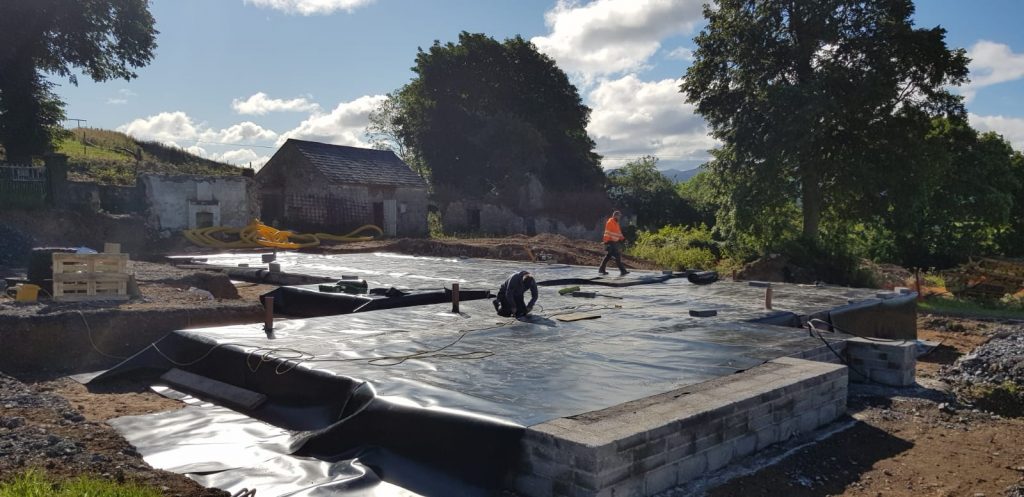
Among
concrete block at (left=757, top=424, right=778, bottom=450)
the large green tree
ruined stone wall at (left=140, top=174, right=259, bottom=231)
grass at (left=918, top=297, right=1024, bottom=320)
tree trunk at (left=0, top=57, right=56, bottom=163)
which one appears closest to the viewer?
concrete block at (left=757, top=424, right=778, bottom=450)

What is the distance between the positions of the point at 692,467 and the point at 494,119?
3533 centimetres

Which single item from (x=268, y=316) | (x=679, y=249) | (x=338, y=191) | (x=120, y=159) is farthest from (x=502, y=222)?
(x=268, y=316)

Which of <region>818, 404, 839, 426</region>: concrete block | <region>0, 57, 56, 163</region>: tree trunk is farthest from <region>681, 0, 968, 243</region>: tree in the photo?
<region>0, 57, 56, 163</region>: tree trunk

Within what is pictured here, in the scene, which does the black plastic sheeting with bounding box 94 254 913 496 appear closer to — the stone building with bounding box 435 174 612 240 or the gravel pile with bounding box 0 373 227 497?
the gravel pile with bounding box 0 373 227 497

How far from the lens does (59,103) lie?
88.9ft

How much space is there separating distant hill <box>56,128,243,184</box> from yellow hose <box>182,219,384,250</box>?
4273mm

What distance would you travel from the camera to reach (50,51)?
92.9 ft

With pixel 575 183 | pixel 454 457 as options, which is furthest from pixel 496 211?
pixel 454 457

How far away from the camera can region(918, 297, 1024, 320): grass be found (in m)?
15.7

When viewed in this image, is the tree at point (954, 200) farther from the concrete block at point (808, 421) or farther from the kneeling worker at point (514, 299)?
the concrete block at point (808, 421)

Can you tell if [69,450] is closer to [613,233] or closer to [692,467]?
[692,467]

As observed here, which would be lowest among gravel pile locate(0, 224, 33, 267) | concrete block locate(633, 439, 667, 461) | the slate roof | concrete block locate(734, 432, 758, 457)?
concrete block locate(734, 432, 758, 457)

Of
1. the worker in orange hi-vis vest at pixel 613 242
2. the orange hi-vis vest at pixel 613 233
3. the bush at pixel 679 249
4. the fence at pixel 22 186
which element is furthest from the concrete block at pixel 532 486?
the fence at pixel 22 186

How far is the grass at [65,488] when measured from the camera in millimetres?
3607
